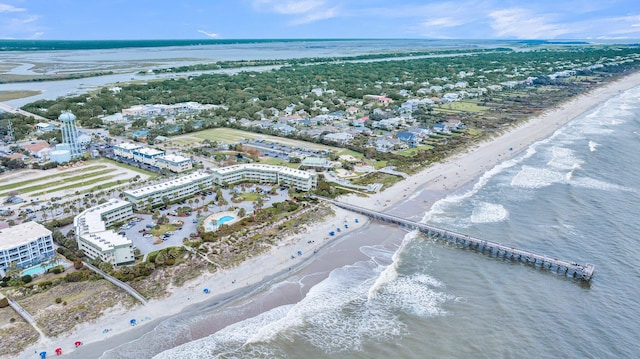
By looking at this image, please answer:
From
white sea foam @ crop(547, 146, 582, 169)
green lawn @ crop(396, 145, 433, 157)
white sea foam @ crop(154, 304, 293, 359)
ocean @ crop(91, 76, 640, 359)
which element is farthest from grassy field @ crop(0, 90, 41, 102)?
white sea foam @ crop(547, 146, 582, 169)

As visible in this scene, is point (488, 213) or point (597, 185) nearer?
point (488, 213)

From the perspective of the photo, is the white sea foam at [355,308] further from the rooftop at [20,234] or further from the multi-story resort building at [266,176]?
the rooftop at [20,234]

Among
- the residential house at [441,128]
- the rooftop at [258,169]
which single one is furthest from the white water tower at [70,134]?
the residential house at [441,128]

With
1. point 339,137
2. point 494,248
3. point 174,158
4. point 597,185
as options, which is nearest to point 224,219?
point 174,158

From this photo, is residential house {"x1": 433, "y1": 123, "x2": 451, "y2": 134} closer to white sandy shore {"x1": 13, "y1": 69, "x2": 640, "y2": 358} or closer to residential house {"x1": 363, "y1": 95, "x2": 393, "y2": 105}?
white sandy shore {"x1": 13, "y1": 69, "x2": 640, "y2": 358}

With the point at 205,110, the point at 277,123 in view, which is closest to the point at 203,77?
the point at 205,110

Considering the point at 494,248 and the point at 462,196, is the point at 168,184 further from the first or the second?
the point at 494,248
